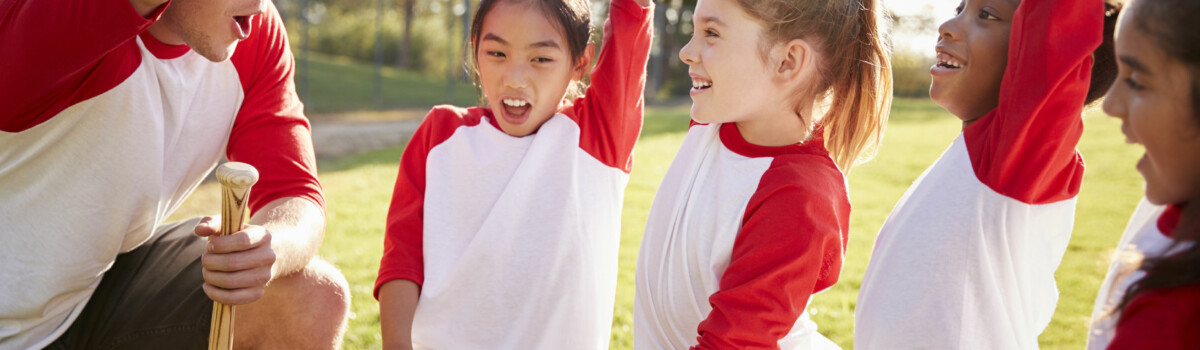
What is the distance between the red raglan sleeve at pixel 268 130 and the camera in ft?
9.92

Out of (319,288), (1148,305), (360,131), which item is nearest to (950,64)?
(1148,305)

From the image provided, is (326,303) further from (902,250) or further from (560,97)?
(902,250)

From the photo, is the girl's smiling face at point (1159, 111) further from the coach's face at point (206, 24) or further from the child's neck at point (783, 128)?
the coach's face at point (206, 24)

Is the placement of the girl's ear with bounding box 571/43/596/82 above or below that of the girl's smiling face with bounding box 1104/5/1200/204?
below

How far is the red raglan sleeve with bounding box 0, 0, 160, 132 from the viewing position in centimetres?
236

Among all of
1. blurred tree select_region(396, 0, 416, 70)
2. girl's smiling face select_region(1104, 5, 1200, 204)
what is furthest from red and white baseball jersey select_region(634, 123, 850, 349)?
blurred tree select_region(396, 0, 416, 70)

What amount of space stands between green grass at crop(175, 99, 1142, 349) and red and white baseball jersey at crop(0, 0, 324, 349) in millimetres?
1176

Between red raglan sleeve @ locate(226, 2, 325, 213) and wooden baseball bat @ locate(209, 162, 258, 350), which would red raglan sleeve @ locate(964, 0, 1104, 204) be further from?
red raglan sleeve @ locate(226, 2, 325, 213)

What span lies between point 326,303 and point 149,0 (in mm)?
1088

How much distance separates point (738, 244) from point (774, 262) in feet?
0.40

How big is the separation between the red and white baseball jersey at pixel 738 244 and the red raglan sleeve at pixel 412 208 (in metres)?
0.65

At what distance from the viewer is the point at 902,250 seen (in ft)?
7.43

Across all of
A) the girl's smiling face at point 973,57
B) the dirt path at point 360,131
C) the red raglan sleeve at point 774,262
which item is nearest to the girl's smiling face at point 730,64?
the red raglan sleeve at point 774,262

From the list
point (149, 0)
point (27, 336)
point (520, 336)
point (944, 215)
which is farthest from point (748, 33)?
point (27, 336)
